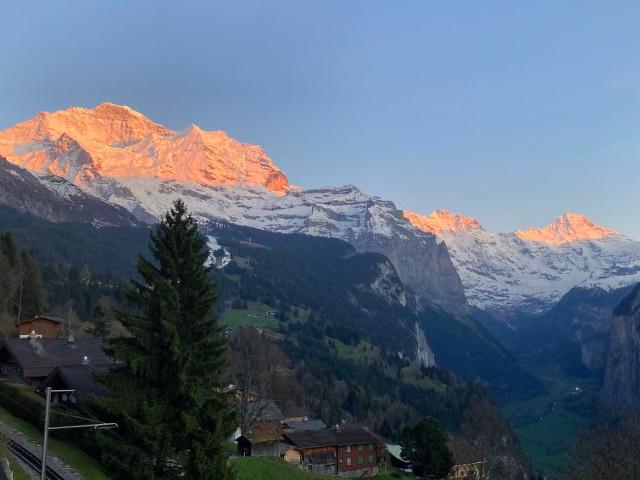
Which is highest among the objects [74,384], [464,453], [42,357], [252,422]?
[42,357]

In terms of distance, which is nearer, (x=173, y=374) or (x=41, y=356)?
(x=173, y=374)

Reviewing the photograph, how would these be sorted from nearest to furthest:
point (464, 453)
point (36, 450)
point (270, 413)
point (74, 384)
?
point (36, 450), point (74, 384), point (270, 413), point (464, 453)

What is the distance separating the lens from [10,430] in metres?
48.9

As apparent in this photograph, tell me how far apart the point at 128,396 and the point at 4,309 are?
223 ft

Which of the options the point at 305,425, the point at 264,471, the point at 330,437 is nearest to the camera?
the point at 264,471

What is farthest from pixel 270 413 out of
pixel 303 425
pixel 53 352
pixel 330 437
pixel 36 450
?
pixel 36 450

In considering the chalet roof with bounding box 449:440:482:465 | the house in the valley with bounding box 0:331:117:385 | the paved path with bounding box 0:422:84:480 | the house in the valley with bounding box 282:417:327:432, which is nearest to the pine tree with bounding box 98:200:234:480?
the paved path with bounding box 0:422:84:480

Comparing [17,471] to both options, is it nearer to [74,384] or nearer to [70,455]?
[70,455]

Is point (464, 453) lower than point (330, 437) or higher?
lower

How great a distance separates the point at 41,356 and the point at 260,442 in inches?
1152

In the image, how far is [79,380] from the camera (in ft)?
177

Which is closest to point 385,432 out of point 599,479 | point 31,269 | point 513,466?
point 513,466

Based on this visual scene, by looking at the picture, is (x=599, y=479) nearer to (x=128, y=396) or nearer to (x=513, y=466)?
(x=128, y=396)

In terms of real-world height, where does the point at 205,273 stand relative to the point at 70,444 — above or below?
above
